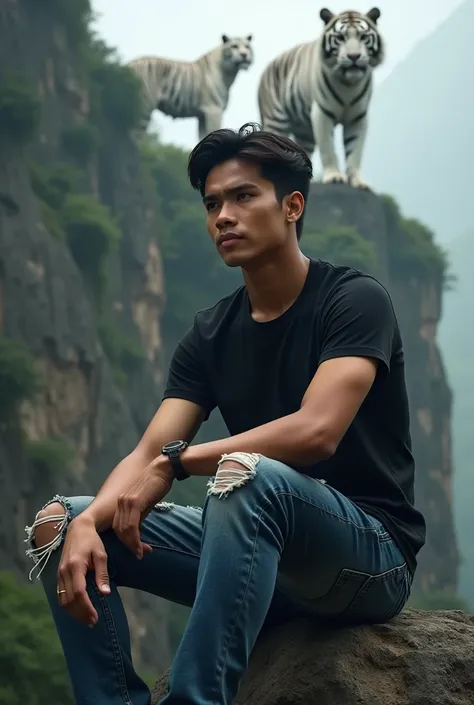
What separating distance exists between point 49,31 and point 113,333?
7.40m

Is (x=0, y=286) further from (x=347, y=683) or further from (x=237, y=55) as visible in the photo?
(x=347, y=683)

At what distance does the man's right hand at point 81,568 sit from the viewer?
345 centimetres

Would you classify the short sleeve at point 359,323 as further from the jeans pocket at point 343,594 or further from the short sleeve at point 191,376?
the jeans pocket at point 343,594

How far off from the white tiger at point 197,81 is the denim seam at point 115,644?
28.1m

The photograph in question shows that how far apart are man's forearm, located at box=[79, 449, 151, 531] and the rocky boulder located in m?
0.69

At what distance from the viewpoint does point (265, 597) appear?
3.26 meters

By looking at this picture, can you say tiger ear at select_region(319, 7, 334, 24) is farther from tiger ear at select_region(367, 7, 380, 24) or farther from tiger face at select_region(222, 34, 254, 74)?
tiger face at select_region(222, 34, 254, 74)

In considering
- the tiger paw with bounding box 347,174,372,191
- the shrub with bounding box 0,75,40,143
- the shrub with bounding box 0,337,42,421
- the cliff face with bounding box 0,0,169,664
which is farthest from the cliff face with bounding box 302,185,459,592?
the shrub with bounding box 0,337,42,421

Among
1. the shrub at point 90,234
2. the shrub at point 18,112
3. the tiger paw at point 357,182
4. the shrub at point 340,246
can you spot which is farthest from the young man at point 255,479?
the shrub at point 340,246

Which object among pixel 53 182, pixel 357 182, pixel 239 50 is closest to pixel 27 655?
pixel 53 182

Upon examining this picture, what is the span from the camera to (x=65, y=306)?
26031 mm

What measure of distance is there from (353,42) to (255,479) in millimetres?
21718

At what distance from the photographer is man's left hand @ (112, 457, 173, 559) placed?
3.60m

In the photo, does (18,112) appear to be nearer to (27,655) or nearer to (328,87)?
(328,87)
